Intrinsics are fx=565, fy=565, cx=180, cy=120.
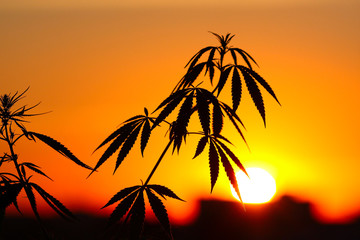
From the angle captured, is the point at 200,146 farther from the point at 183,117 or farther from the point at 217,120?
the point at 183,117

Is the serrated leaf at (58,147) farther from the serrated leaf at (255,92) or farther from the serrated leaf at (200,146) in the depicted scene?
the serrated leaf at (255,92)

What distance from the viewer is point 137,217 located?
3.95 meters

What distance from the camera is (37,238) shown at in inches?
216

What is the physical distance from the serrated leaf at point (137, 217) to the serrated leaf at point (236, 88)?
37.6 inches

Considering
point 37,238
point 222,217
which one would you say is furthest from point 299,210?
point 37,238

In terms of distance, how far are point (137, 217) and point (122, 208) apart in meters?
0.13

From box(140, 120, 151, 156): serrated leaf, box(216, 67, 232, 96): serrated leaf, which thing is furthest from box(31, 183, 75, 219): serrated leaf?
box(216, 67, 232, 96): serrated leaf

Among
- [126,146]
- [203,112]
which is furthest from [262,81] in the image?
[126,146]

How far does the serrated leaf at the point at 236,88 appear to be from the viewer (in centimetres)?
388

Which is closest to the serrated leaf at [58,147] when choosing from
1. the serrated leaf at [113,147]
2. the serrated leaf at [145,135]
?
the serrated leaf at [113,147]

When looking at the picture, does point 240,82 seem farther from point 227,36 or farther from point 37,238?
point 37,238

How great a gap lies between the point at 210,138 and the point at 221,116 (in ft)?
0.87

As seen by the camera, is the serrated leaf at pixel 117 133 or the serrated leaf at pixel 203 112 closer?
the serrated leaf at pixel 203 112

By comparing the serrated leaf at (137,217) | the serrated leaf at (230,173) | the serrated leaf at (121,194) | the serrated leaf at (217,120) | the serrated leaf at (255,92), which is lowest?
the serrated leaf at (137,217)
